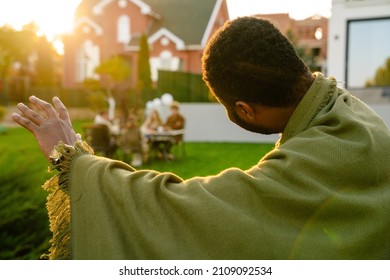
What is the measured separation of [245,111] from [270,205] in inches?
12.9

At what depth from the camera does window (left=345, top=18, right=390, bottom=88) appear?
12445 mm

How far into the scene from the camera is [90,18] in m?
27.5

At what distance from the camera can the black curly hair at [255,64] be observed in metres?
1.50

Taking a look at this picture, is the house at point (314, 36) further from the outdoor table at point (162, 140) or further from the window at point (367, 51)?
the outdoor table at point (162, 140)

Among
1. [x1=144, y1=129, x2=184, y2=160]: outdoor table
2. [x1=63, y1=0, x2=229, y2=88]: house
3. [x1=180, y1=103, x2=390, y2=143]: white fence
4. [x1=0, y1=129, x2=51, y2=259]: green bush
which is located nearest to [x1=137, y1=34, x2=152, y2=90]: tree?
[x1=63, y1=0, x2=229, y2=88]: house

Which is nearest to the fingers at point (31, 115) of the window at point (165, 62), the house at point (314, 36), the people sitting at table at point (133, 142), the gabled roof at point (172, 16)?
the people sitting at table at point (133, 142)

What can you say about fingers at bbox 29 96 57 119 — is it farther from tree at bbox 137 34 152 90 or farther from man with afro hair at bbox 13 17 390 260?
tree at bbox 137 34 152 90

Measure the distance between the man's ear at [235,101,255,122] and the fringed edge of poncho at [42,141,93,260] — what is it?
492 mm

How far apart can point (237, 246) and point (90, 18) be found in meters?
27.5

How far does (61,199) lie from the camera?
64.3 inches

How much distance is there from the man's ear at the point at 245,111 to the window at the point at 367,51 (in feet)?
38.6

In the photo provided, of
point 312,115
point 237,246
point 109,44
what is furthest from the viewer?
point 109,44

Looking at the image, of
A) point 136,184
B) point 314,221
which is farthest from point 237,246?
point 136,184
